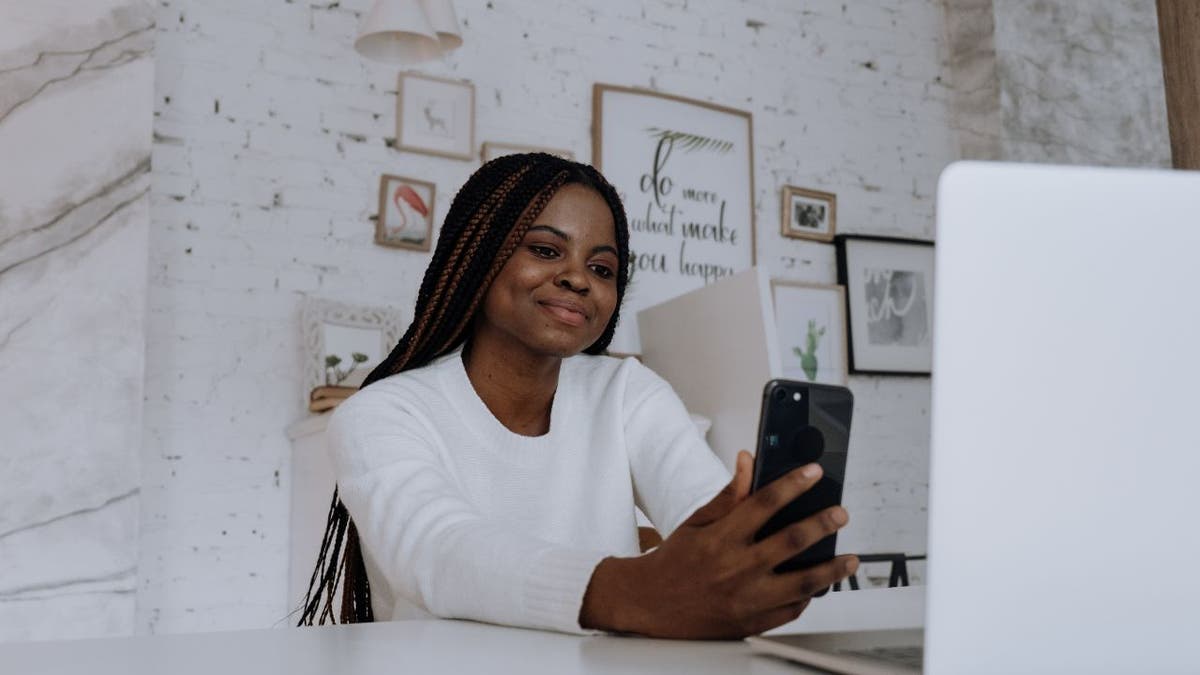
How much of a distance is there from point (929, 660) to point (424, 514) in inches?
26.1

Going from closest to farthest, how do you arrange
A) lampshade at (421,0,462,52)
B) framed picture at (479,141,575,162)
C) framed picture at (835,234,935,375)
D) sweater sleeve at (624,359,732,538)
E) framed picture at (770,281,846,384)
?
sweater sleeve at (624,359,732,538), lampshade at (421,0,462,52), framed picture at (479,141,575,162), framed picture at (770,281,846,384), framed picture at (835,234,935,375)

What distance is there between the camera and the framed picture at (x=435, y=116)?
3.19 metres

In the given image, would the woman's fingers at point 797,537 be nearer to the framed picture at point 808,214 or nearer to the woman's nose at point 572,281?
the woman's nose at point 572,281

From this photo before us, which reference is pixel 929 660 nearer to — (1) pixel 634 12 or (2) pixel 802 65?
(1) pixel 634 12

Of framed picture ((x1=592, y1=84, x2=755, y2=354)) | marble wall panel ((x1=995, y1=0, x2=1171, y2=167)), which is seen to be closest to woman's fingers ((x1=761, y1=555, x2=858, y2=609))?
framed picture ((x1=592, y1=84, x2=755, y2=354))

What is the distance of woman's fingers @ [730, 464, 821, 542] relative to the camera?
0.73 meters

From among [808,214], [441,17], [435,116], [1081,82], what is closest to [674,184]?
[808,214]

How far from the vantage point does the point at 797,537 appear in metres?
0.75

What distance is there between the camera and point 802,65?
391cm

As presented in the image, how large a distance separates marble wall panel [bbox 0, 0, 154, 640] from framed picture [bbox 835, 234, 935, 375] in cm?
231

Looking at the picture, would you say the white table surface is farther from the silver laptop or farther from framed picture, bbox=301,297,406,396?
framed picture, bbox=301,297,406,396

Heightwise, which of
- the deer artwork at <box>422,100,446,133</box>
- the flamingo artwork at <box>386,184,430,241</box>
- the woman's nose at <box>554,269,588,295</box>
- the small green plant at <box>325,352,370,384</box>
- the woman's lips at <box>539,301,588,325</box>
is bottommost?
the small green plant at <box>325,352,370,384</box>

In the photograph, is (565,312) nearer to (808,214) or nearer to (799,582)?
(799,582)

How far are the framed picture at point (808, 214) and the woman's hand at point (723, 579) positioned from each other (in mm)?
3031
